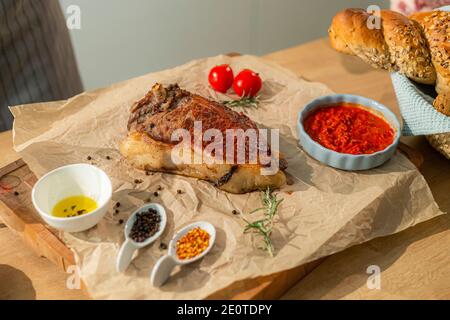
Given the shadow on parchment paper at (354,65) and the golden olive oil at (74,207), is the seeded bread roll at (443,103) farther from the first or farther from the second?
the golden olive oil at (74,207)

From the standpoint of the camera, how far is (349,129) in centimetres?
290

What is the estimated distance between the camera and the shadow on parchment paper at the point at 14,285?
7.35 ft

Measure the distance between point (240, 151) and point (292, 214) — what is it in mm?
410

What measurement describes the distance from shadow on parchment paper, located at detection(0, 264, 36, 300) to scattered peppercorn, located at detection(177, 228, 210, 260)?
2.21ft

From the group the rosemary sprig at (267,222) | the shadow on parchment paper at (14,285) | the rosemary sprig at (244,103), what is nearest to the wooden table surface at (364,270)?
the shadow on parchment paper at (14,285)

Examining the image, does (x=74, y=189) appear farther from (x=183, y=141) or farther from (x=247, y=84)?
(x=247, y=84)

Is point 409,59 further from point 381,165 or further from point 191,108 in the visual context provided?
point 191,108

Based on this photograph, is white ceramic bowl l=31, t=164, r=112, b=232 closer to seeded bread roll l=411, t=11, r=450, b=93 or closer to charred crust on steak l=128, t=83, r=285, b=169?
charred crust on steak l=128, t=83, r=285, b=169

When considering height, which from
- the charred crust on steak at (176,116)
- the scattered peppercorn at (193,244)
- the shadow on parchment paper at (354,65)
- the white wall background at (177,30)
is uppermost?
the charred crust on steak at (176,116)

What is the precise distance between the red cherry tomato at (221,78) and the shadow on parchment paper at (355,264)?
56.7 inches

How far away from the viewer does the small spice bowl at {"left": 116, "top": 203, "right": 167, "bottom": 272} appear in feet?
7.13

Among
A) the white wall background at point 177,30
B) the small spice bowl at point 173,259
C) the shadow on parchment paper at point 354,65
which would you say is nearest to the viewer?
the small spice bowl at point 173,259

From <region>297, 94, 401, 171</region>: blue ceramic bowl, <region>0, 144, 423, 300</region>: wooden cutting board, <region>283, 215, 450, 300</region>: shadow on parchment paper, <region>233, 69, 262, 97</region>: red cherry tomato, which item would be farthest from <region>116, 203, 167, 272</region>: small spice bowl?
<region>233, 69, 262, 97</region>: red cherry tomato
